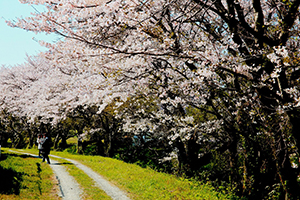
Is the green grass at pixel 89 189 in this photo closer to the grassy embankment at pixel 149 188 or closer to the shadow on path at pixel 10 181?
the grassy embankment at pixel 149 188

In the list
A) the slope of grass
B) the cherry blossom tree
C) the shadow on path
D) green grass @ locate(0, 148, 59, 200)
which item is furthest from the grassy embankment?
the cherry blossom tree

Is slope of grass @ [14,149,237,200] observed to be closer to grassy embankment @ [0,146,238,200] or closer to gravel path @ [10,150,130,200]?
grassy embankment @ [0,146,238,200]

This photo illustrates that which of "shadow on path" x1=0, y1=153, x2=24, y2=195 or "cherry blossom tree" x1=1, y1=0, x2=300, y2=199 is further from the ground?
"cherry blossom tree" x1=1, y1=0, x2=300, y2=199

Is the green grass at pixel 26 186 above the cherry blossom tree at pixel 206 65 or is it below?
below

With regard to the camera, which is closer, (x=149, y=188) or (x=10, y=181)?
(x=10, y=181)

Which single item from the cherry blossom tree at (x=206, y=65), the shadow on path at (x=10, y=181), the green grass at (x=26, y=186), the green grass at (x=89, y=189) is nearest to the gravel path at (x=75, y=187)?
the green grass at (x=89, y=189)

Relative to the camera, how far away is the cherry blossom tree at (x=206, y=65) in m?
5.17

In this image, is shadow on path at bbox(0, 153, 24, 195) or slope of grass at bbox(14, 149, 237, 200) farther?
slope of grass at bbox(14, 149, 237, 200)

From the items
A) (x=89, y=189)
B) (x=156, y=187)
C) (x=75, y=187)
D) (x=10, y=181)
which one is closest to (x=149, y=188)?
(x=156, y=187)

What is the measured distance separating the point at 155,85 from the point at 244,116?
4.47 m

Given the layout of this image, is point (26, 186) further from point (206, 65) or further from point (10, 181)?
point (206, 65)

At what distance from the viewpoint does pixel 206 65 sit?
7098mm

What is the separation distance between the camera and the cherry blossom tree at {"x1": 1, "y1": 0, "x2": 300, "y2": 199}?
5.17m

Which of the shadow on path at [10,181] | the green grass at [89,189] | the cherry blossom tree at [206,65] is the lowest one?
the green grass at [89,189]
